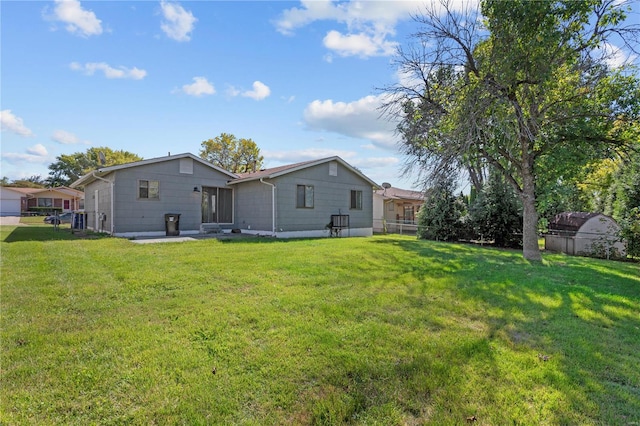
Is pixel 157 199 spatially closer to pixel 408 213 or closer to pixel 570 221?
pixel 570 221

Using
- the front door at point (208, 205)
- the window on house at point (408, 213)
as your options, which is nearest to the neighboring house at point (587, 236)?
the front door at point (208, 205)

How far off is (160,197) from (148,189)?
564 millimetres

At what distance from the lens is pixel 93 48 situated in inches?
A: 361

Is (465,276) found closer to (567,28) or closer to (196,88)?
(567,28)

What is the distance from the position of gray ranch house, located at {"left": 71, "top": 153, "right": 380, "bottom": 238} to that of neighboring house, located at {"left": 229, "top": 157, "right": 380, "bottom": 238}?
44 millimetres

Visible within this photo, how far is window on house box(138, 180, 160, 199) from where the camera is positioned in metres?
13.2

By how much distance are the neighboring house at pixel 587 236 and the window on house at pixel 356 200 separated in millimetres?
8629

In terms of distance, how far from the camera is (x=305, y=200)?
588 inches

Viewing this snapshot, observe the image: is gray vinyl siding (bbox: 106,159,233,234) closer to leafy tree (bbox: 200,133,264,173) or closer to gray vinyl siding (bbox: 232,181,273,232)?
gray vinyl siding (bbox: 232,181,273,232)

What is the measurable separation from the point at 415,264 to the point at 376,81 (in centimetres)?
652

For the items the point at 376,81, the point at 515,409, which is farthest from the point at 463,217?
the point at 515,409

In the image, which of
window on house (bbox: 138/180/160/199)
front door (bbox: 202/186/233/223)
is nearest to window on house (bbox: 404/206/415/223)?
front door (bbox: 202/186/233/223)

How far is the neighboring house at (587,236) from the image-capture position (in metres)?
10.8

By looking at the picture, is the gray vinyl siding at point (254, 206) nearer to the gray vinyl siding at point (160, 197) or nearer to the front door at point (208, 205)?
the front door at point (208, 205)
